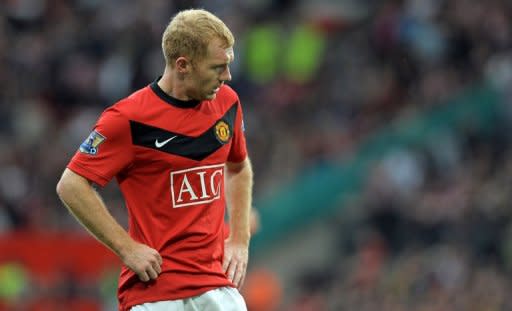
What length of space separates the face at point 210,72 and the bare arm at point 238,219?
701 millimetres

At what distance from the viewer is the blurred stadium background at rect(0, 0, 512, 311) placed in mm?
13508

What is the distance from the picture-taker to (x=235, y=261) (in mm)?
6316

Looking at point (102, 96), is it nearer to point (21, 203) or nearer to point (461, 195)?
point (21, 203)

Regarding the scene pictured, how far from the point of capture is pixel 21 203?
16281 mm

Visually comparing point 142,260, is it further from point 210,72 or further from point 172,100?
point 210,72

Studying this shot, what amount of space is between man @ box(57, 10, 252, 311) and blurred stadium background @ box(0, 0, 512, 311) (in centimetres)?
640

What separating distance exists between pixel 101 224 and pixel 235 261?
79 cm

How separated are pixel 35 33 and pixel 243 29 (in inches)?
135

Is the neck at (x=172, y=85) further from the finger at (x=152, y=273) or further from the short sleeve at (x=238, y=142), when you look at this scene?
the finger at (x=152, y=273)

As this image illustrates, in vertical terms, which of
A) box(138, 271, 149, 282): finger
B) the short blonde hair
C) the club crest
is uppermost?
the short blonde hair

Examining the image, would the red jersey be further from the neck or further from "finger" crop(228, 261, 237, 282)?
"finger" crop(228, 261, 237, 282)

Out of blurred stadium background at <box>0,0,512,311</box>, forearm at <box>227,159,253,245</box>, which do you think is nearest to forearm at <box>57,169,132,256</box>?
forearm at <box>227,159,253,245</box>

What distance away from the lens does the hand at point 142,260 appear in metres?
5.84

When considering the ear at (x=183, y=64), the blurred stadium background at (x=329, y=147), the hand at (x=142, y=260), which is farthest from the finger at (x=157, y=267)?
the blurred stadium background at (x=329, y=147)
